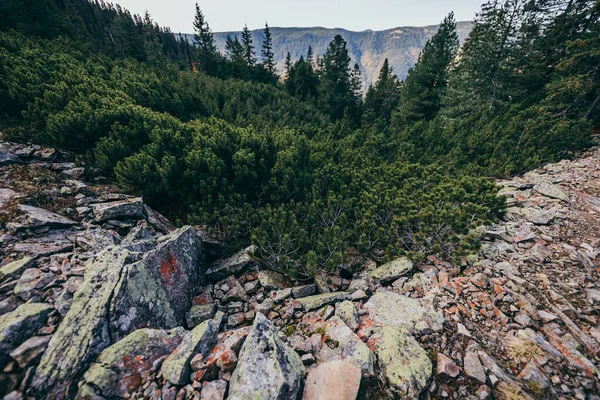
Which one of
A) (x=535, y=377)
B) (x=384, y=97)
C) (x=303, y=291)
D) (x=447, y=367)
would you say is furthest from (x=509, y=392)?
(x=384, y=97)

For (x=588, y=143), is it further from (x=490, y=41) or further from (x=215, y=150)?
(x=215, y=150)

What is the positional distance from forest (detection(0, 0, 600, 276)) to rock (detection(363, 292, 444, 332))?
4.34 ft

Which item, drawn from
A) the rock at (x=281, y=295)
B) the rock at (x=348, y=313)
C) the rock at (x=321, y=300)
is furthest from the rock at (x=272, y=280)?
the rock at (x=348, y=313)

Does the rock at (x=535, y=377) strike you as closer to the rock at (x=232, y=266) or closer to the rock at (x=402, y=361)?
the rock at (x=402, y=361)

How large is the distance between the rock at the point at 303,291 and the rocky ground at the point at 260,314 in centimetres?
6

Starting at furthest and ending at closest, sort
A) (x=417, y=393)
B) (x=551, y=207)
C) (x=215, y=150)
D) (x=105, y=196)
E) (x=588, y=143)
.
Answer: (x=588, y=143), (x=215, y=150), (x=551, y=207), (x=105, y=196), (x=417, y=393)

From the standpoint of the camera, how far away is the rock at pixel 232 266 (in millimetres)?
6543

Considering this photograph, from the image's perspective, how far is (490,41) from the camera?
17719 mm

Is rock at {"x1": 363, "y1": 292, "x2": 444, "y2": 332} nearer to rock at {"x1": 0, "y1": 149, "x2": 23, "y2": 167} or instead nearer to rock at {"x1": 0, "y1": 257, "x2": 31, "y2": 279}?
rock at {"x1": 0, "y1": 257, "x2": 31, "y2": 279}

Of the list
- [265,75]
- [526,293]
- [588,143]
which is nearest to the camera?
[526,293]

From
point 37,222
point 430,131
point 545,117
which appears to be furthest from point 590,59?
point 37,222

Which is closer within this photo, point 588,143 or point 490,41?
point 588,143

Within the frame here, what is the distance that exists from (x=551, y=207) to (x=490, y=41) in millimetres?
16958

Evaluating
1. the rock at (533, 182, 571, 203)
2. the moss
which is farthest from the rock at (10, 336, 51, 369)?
the rock at (533, 182, 571, 203)
